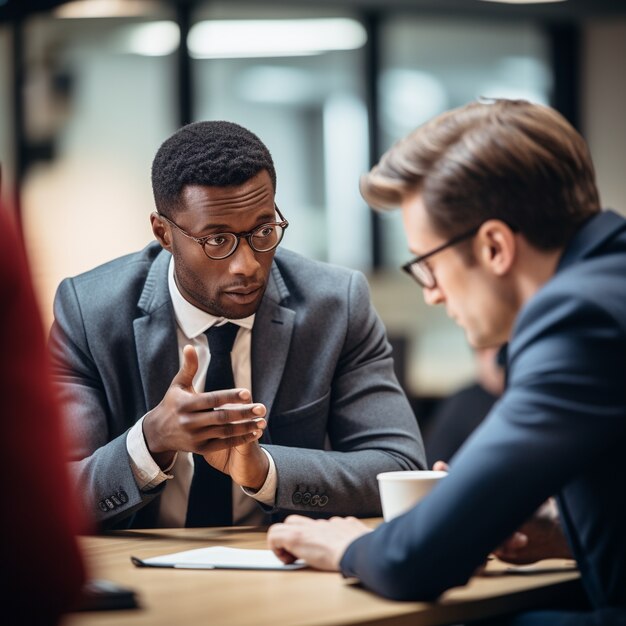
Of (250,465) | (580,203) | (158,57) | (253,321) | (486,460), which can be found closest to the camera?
(486,460)

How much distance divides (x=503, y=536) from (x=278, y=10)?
5.68m

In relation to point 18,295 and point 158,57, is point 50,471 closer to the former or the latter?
point 18,295

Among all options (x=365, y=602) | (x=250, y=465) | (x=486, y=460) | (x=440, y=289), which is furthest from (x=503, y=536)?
(x=250, y=465)

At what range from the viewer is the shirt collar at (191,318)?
7.89 ft

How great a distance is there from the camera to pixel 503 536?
56.9 inches

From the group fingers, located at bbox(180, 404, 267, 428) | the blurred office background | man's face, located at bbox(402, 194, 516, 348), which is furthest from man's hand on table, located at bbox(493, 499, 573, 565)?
the blurred office background

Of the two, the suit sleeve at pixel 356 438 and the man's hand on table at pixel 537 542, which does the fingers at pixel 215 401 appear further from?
the man's hand on table at pixel 537 542

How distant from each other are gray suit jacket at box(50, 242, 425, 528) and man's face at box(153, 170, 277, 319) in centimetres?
12

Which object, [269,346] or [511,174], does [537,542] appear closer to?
[511,174]

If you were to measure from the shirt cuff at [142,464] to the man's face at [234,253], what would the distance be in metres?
0.33

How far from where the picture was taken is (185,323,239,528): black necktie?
232cm

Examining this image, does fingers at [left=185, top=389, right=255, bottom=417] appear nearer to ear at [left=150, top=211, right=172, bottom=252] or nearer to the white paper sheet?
the white paper sheet

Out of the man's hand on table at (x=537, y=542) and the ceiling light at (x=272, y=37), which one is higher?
the ceiling light at (x=272, y=37)

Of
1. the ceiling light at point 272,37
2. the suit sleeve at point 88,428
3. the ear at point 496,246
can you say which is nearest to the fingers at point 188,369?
the suit sleeve at point 88,428
